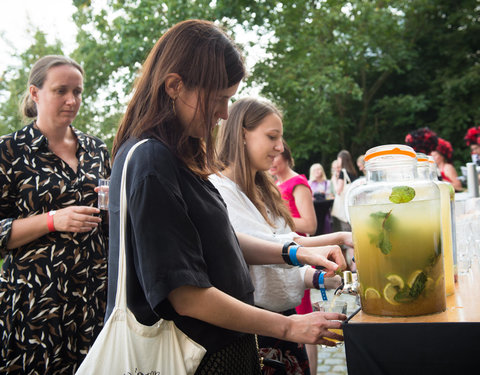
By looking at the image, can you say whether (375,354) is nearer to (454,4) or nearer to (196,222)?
(196,222)

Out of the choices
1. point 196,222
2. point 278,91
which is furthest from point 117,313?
point 278,91

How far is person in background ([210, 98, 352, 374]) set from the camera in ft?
7.03

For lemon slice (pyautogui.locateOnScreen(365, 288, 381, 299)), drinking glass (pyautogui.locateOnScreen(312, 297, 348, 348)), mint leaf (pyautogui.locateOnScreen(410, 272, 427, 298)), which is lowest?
drinking glass (pyautogui.locateOnScreen(312, 297, 348, 348))

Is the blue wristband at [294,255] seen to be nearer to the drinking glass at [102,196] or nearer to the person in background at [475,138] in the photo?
the drinking glass at [102,196]

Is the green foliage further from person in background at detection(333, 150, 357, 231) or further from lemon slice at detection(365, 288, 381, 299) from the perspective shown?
lemon slice at detection(365, 288, 381, 299)

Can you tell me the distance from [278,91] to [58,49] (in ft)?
20.8

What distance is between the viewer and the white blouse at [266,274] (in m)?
2.11

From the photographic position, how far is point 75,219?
7.55 feet

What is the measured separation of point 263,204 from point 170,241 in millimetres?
1306

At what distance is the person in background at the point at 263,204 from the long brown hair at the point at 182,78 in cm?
60

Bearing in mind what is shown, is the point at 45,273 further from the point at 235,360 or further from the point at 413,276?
the point at 413,276

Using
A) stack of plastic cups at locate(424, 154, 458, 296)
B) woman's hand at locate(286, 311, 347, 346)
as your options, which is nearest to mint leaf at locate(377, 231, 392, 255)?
woman's hand at locate(286, 311, 347, 346)

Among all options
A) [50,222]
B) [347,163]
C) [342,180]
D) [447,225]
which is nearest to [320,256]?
[447,225]

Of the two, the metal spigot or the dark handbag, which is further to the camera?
the dark handbag
